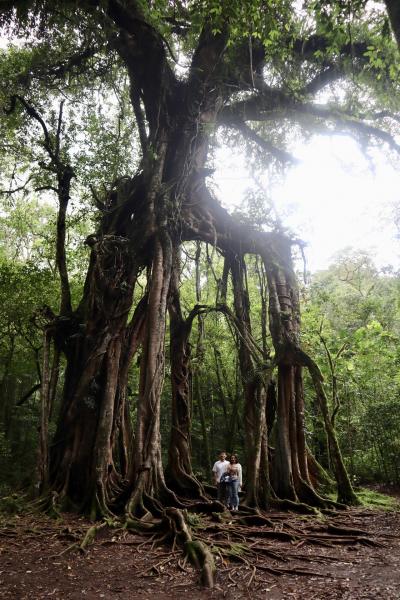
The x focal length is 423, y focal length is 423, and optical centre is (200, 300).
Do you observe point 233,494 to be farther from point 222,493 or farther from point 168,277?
point 168,277

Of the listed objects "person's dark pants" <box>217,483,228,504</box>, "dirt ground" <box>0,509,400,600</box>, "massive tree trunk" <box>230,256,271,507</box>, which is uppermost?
"massive tree trunk" <box>230,256,271,507</box>

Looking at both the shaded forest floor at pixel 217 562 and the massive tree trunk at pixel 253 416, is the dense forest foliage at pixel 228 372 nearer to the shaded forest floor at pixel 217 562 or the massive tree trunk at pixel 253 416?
the massive tree trunk at pixel 253 416

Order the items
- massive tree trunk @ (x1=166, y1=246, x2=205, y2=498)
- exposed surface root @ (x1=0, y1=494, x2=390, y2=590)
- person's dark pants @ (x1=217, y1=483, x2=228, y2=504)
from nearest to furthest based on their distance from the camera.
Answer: exposed surface root @ (x1=0, y1=494, x2=390, y2=590), person's dark pants @ (x1=217, y1=483, x2=228, y2=504), massive tree trunk @ (x1=166, y1=246, x2=205, y2=498)

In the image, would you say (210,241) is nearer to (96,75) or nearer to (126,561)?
(96,75)

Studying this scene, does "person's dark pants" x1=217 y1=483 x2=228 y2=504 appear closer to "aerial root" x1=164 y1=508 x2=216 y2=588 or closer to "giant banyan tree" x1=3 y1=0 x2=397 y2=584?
"giant banyan tree" x1=3 y1=0 x2=397 y2=584

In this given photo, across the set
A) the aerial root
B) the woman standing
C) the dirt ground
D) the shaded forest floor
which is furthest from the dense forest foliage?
the aerial root

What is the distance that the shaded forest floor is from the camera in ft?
11.5

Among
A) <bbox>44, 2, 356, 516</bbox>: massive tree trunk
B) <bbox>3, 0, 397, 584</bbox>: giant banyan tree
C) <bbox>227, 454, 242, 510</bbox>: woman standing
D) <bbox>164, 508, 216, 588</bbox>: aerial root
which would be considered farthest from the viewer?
<bbox>227, 454, 242, 510</bbox>: woman standing

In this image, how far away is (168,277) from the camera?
721 cm

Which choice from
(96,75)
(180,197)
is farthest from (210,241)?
(96,75)

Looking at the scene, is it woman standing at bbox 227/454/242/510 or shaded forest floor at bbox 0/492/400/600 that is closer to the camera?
shaded forest floor at bbox 0/492/400/600

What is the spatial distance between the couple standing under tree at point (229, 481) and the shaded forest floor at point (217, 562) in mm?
914

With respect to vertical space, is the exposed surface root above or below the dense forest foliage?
below

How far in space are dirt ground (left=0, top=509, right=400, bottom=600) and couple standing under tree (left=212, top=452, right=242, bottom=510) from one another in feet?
4.63
